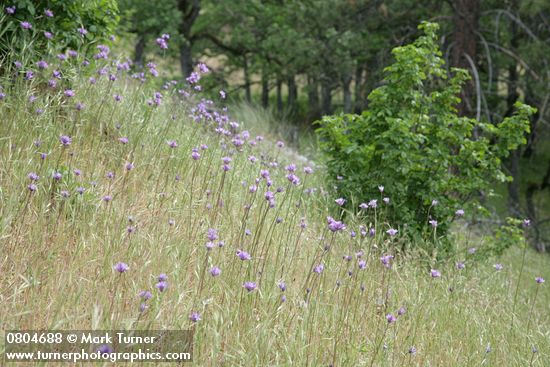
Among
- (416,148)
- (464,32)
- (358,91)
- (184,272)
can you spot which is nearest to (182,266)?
(184,272)

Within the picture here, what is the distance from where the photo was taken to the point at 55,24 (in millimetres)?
5367

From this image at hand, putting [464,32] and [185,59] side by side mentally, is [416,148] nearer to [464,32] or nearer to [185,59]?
[464,32]

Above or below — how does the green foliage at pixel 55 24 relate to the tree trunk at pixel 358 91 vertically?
below

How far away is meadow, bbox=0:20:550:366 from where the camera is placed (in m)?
2.96

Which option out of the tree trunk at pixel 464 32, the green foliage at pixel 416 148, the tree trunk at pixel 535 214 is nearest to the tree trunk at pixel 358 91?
the tree trunk at pixel 464 32

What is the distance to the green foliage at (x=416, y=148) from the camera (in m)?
5.87

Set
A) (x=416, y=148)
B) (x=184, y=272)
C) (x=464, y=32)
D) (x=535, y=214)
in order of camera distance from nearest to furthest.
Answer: (x=184, y=272)
(x=416, y=148)
(x=464, y=32)
(x=535, y=214)

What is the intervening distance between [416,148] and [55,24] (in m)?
3.57

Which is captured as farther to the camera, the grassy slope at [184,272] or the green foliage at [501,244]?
the green foliage at [501,244]

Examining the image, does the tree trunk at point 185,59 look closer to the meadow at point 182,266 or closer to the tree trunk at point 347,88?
the tree trunk at point 347,88

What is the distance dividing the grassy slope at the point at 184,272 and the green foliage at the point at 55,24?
14.6 inches

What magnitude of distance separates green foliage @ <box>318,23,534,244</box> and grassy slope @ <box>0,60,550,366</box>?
0.93 m

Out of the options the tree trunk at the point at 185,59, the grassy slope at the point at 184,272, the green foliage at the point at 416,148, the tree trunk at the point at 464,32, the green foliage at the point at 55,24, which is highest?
the tree trunk at the point at 185,59

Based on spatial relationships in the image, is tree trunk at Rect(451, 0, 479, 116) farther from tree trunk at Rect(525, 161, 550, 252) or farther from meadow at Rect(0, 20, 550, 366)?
meadow at Rect(0, 20, 550, 366)
